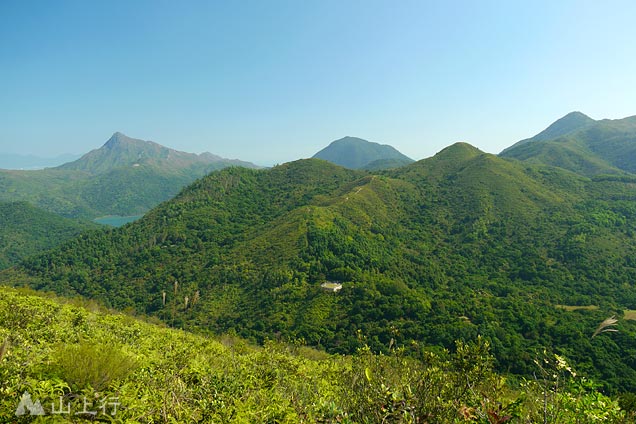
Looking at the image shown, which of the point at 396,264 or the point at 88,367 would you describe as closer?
the point at 88,367

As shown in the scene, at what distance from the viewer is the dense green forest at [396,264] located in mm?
62625

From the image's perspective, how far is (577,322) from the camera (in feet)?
208

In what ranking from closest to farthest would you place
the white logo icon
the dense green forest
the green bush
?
the white logo icon → the green bush → the dense green forest

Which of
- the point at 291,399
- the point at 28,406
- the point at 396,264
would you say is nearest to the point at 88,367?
the point at 28,406

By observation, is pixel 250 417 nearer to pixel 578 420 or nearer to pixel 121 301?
pixel 578 420

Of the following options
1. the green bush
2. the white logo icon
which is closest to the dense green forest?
the green bush

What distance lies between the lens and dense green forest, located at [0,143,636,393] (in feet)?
205

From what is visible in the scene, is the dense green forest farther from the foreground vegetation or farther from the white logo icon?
the white logo icon

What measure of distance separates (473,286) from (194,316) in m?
78.8

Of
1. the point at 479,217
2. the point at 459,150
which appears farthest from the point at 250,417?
the point at 459,150

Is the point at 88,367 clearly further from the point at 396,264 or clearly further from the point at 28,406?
the point at 396,264

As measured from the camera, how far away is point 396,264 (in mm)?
101438

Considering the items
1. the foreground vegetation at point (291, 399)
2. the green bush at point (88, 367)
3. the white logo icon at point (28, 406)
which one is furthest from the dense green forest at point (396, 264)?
the white logo icon at point (28, 406)

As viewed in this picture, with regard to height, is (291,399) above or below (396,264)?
above
